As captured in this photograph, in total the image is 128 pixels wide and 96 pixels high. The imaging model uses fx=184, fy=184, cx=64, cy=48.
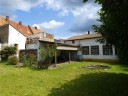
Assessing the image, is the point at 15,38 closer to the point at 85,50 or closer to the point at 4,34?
the point at 4,34

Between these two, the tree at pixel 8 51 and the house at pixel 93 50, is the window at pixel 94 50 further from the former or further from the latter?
the tree at pixel 8 51

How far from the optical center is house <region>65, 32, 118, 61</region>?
34.6 meters

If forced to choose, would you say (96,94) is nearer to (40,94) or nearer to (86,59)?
(40,94)

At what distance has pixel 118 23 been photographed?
10016mm

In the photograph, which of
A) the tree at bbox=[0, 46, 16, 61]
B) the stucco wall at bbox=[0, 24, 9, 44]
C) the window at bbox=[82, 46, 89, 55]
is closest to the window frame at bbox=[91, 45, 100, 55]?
the window at bbox=[82, 46, 89, 55]

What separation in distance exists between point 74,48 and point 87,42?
10.9 ft

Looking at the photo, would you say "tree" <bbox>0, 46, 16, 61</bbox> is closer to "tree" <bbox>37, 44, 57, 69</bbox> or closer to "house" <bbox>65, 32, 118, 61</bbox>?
"house" <bbox>65, 32, 118, 61</bbox>

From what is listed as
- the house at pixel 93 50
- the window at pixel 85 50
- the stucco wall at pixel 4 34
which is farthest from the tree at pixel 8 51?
the window at pixel 85 50

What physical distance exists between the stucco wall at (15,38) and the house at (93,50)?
465 inches

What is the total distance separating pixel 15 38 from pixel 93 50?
61.2 ft

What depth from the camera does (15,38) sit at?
142ft

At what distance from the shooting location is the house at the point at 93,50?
3459 centimetres

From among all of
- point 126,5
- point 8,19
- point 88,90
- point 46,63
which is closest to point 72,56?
point 46,63

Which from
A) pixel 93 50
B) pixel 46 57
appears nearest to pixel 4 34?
pixel 93 50
